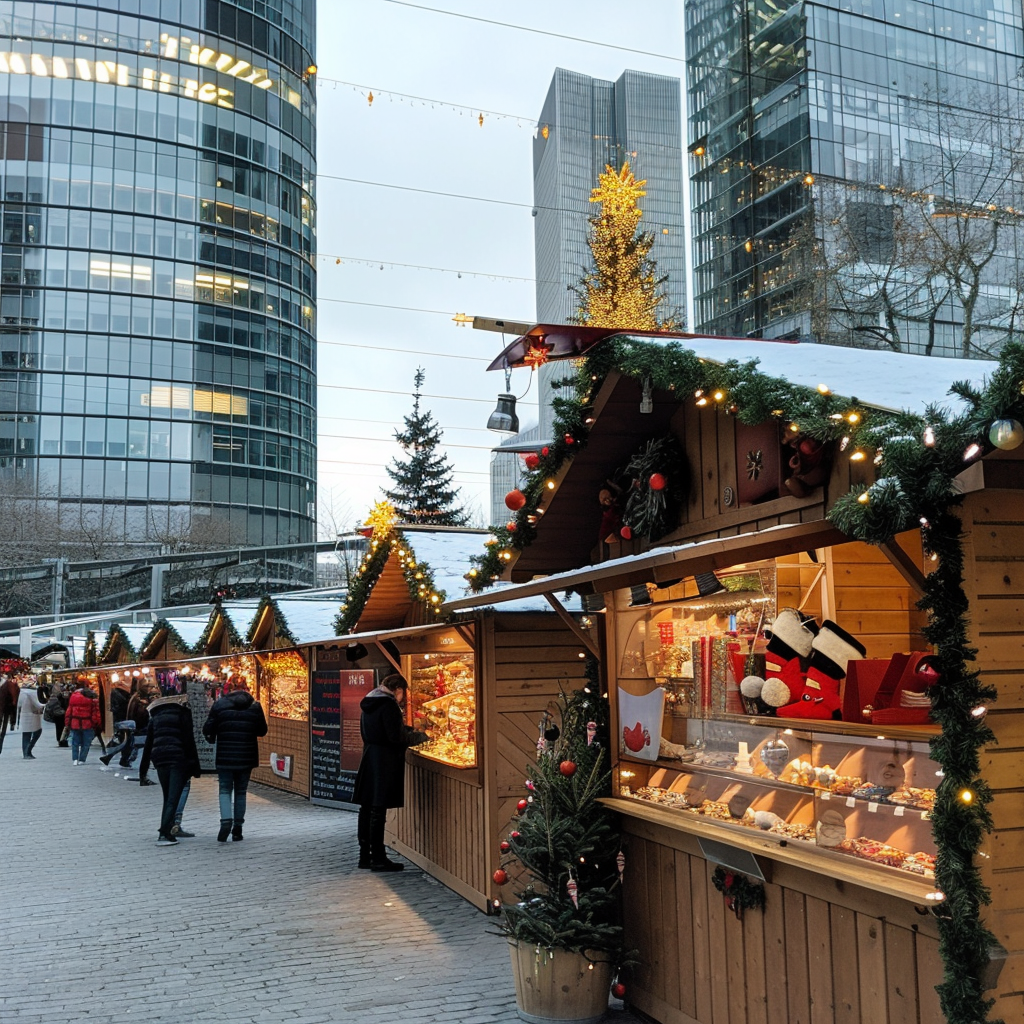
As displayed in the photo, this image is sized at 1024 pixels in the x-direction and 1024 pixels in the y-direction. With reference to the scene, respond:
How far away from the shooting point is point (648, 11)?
113 metres

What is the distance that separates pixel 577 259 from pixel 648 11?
4841 cm

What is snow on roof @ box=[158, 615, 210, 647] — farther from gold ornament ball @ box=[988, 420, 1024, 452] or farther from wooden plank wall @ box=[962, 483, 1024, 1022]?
gold ornament ball @ box=[988, 420, 1024, 452]

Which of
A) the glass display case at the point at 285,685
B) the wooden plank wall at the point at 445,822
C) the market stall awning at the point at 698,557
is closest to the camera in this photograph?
the market stall awning at the point at 698,557

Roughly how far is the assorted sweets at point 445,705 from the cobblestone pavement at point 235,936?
4.05 feet

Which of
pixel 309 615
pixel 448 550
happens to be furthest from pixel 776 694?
pixel 309 615

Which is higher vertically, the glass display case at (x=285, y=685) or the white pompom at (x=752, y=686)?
the white pompom at (x=752, y=686)

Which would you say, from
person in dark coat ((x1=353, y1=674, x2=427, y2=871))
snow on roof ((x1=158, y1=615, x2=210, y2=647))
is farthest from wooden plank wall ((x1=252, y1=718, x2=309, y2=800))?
person in dark coat ((x1=353, y1=674, x2=427, y2=871))

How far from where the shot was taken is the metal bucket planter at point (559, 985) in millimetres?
6031

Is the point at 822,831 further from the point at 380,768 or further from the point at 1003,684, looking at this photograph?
the point at 380,768

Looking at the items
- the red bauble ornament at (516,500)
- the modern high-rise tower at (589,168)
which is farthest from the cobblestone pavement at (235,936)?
the modern high-rise tower at (589,168)

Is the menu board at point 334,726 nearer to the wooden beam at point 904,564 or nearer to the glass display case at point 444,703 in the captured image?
the glass display case at point 444,703

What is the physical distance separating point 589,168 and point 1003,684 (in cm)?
11440

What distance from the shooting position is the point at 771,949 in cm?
511

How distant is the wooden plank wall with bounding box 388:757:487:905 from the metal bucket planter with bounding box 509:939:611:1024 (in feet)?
9.17
